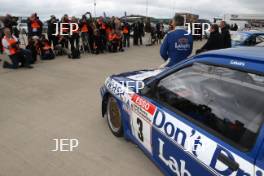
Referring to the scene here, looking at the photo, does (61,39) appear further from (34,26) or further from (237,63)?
(237,63)

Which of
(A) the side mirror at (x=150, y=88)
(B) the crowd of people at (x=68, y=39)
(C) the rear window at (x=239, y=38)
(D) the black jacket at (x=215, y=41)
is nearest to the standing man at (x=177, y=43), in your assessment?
(A) the side mirror at (x=150, y=88)

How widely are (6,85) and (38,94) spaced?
4.46 ft

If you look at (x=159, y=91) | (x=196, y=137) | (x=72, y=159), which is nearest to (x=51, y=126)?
(x=72, y=159)

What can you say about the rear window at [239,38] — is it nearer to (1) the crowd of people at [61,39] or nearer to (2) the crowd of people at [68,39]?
(2) the crowd of people at [68,39]

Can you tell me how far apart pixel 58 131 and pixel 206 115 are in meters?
2.57

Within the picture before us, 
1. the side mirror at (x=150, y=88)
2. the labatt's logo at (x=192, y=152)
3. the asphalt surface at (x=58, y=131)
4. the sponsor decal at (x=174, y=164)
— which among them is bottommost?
the asphalt surface at (x=58, y=131)

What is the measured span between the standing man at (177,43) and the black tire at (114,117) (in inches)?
53.5

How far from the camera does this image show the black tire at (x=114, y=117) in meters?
3.65

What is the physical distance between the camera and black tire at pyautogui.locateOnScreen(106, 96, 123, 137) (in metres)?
3.65

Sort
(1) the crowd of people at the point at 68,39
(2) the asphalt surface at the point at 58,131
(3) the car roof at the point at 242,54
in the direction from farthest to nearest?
1. (1) the crowd of people at the point at 68,39
2. (2) the asphalt surface at the point at 58,131
3. (3) the car roof at the point at 242,54

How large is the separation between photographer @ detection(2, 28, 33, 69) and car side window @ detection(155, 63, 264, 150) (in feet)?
23.4

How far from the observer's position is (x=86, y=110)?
4.93m

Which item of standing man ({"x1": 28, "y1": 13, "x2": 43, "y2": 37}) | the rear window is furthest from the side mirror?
standing man ({"x1": 28, "y1": 13, "x2": 43, "y2": 37})

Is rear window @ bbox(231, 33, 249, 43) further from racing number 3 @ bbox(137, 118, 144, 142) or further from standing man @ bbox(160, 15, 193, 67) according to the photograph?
racing number 3 @ bbox(137, 118, 144, 142)
